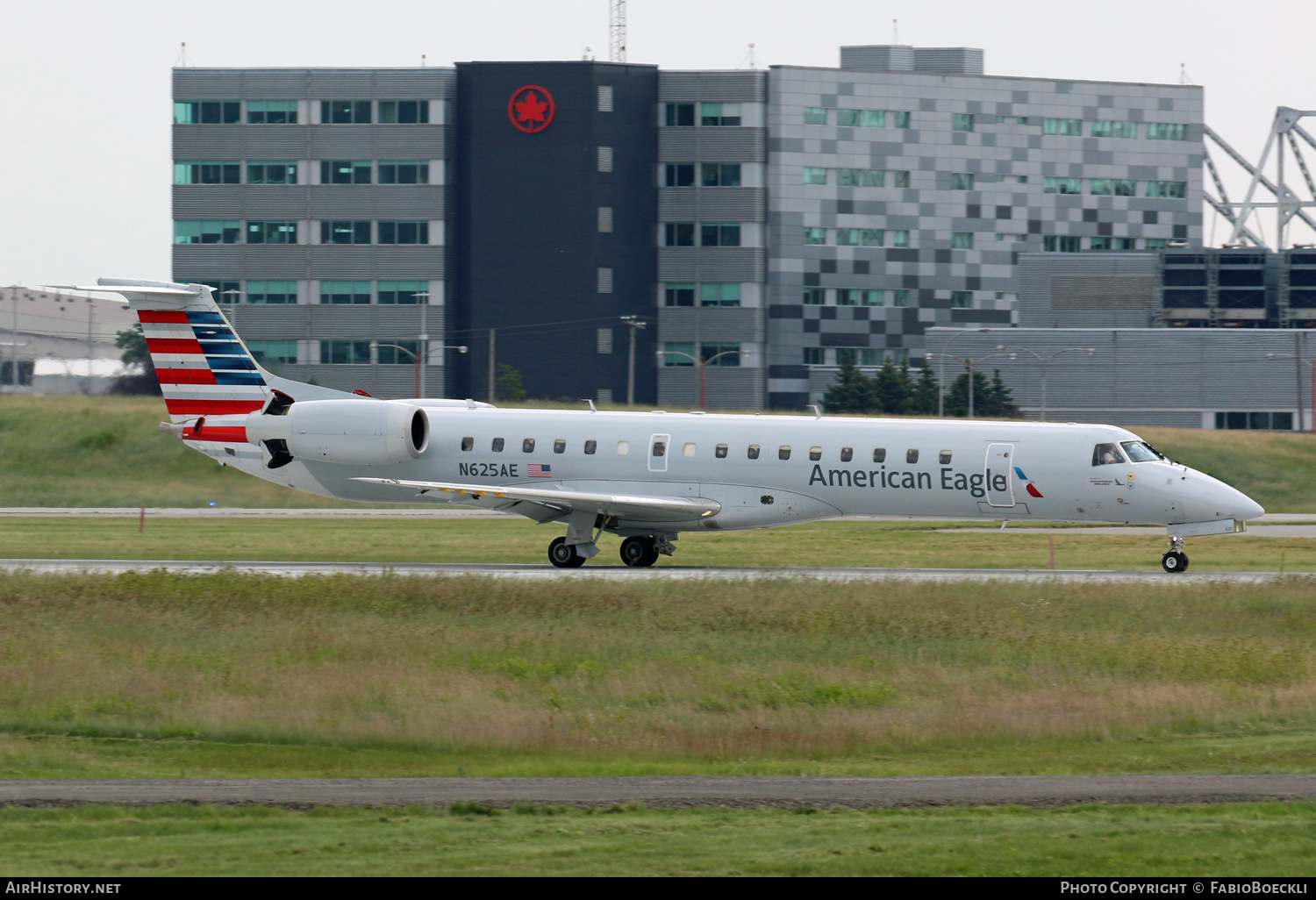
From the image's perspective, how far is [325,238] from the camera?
10769 cm

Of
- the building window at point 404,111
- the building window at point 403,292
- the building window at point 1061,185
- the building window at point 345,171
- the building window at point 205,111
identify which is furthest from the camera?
the building window at point 1061,185

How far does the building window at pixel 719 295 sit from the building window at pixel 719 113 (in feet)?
38.4

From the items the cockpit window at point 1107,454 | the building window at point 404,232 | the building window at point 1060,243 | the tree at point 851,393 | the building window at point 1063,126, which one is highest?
the building window at point 1063,126

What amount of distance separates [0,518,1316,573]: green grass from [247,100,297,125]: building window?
218 ft

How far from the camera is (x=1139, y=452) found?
29891mm

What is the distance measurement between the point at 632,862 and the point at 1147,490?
2184 cm

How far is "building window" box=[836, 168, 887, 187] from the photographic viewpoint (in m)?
115

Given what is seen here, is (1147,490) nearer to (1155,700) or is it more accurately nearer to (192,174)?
(1155,700)

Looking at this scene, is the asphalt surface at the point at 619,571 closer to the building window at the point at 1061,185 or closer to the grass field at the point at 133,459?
the grass field at the point at 133,459

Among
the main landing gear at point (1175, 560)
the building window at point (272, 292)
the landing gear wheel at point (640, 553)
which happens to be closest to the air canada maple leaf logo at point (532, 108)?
the building window at point (272, 292)

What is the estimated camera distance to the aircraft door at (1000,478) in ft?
97.8

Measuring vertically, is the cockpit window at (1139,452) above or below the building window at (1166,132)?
below

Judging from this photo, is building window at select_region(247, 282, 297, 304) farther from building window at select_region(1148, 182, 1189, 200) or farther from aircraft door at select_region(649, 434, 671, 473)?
aircraft door at select_region(649, 434, 671, 473)

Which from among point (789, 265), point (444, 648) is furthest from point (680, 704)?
point (789, 265)
